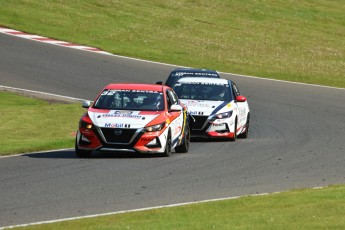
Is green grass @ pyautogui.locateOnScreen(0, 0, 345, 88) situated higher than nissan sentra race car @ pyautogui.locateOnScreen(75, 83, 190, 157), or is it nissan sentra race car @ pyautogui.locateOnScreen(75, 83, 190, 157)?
nissan sentra race car @ pyautogui.locateOnScreen(75, 83, 190, 157)

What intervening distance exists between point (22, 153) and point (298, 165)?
4851 mm

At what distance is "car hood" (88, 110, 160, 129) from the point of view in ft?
61.5

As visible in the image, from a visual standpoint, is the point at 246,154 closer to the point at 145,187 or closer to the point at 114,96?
the point at 114,96

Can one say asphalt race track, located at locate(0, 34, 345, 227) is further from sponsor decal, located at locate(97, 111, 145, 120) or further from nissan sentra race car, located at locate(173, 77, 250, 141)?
sponsor decal, located at locate(97, 111, 145, 120)

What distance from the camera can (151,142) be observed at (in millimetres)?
18844

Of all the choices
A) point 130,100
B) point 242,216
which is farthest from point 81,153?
point 242,216

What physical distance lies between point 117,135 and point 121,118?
1.12 feet

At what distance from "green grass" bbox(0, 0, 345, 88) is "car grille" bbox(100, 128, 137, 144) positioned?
19144mm

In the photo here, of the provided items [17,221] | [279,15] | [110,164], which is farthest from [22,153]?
[279,15]

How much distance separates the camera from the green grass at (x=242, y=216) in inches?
439

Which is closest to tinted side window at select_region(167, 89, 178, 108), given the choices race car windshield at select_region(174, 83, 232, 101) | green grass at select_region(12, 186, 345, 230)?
race car windshield at select_region(174, 83, 232, 101)

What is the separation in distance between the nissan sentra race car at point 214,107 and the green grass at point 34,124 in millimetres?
2593

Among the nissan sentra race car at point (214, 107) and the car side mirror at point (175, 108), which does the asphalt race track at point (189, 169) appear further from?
the car side mirror at point (175, 108)

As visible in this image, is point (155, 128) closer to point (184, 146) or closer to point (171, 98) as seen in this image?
point (184, 146)
